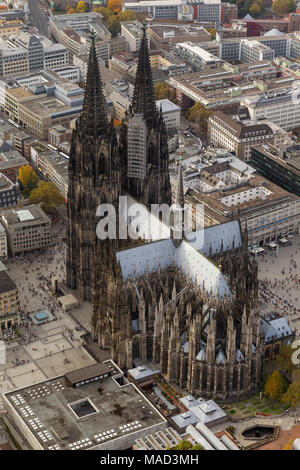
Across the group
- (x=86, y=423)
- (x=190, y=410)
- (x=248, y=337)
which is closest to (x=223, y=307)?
(x=248, y=337)

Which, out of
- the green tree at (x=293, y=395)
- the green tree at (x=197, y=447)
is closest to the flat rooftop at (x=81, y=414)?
the green tree at (x=197, y=447)

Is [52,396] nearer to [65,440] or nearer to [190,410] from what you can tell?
[65,440]

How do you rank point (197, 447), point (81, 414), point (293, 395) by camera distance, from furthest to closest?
1. point (293, 395)
2. point (81, 414)
3. point (197, 447)

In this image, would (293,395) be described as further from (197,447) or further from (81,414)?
(81,414)

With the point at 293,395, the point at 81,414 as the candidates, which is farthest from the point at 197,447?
the point at 293,395

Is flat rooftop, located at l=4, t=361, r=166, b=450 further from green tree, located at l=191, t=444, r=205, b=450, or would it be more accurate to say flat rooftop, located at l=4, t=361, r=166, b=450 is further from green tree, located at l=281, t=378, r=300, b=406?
green tree, located at l=281, t=378, r=300, b=406

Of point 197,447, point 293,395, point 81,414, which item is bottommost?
point 81,414

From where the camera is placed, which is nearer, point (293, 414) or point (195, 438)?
point (195, 438)

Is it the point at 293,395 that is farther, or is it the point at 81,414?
the point at 293,395
